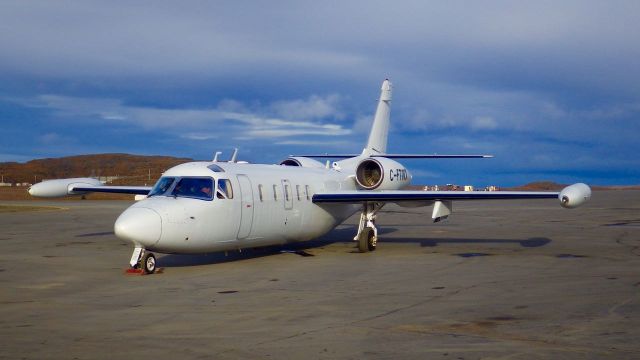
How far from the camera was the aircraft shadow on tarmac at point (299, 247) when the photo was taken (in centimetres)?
1877

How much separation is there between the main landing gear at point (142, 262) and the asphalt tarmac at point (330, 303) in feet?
1.47

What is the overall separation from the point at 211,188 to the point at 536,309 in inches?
333

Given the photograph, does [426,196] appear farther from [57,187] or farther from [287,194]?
[57,187]

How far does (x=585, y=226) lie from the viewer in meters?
32.0

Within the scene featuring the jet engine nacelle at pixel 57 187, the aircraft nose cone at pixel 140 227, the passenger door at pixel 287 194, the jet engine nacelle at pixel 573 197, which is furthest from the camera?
the jet engine nacelle at pixel 57 187

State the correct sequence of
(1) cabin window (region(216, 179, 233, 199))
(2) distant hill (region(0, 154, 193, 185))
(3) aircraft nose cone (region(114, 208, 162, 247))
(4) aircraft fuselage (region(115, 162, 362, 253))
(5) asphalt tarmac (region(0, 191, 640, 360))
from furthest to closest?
(2) distant hill (region(0, 154, 193, 185)) → (1) cabin window (region(216, 179, 233, 199)) → (4) aircraft fuselage (region(115, 162, 362, 253)) → (3) aircraft nose cone (region(114, 208, 162, 247)) → (5) asphalt tarmac (region(0, 191, 640, 360))

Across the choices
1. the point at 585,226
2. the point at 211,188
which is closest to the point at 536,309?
the point at 211,188

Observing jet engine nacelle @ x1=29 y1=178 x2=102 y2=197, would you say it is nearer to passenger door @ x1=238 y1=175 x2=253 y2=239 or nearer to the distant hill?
passenger door @ x1=238 y1=175 x2=253 y2=239

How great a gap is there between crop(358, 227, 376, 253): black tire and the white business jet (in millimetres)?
29

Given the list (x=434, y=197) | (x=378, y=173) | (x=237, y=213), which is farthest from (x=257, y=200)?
(x=378, y=173)

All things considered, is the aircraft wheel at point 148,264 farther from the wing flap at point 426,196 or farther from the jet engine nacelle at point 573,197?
the jet engine nacelle at point 573,197

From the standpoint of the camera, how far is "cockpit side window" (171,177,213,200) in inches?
658

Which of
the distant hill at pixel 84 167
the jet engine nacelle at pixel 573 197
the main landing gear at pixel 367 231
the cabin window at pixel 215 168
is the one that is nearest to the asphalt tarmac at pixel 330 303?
the main landing gear at pixel 367 231

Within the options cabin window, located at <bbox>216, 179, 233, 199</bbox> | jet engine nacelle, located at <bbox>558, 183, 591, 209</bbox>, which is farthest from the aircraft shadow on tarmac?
jet engine nacelle, located at <bbox>558, 183, 591, 209</bbox>
